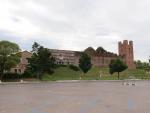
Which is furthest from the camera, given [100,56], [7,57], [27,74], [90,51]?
[90,51]

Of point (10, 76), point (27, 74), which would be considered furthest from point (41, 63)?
point (10, 76)

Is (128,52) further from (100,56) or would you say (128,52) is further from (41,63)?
(41,63)

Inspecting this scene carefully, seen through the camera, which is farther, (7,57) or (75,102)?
(7,57)

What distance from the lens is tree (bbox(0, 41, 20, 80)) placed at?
7931cm

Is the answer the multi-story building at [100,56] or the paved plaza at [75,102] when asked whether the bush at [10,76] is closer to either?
the paved plaza at [75,102]

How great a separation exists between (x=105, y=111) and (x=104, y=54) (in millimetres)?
161119

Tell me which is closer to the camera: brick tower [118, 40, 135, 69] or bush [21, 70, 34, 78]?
bush [21, 70, 34, 78]

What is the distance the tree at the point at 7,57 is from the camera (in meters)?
79.3

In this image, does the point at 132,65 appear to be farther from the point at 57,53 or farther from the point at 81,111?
the point at 81,111

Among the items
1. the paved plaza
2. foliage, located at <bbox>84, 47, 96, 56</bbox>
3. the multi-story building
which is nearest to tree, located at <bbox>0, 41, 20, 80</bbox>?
the paved plaza

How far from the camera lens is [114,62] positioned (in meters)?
104

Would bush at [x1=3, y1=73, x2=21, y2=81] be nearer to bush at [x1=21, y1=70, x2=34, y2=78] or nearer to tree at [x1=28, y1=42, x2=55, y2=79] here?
bush at [x1=21, y1=70, x2=34, y2=78]

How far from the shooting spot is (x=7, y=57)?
7969 centimetres

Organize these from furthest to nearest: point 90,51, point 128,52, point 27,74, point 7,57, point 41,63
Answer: point 90,51 < point 128,52 < point 27,74 < point 41,63 < point 7,57
